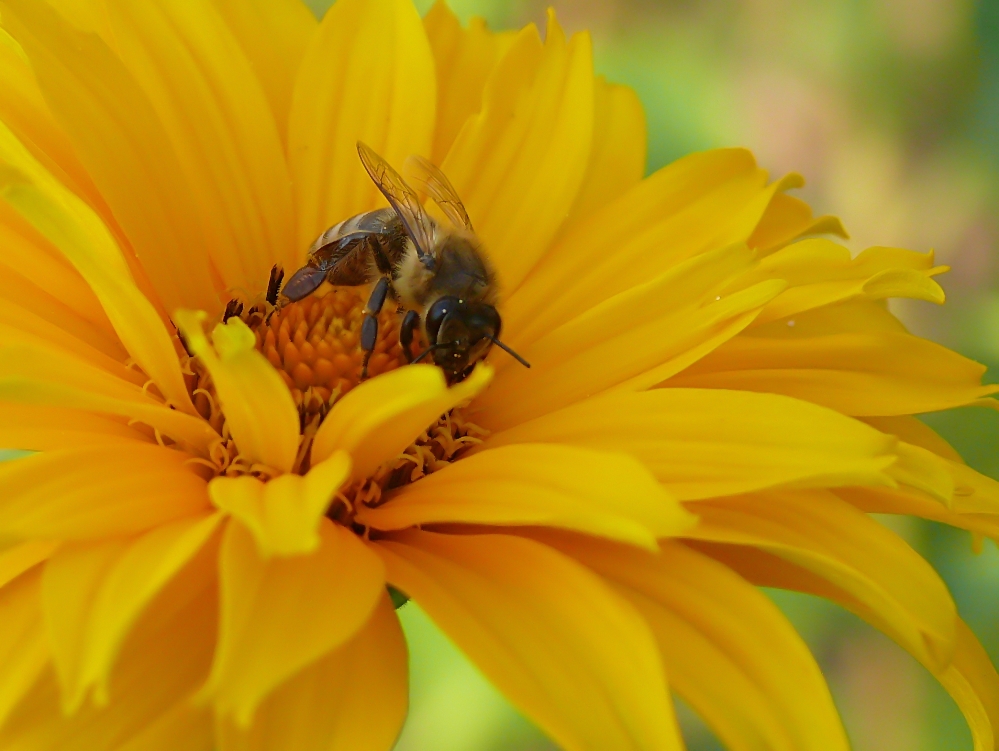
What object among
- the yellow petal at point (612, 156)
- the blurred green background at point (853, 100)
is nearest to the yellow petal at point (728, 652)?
the yellow petal at point (612, 156)

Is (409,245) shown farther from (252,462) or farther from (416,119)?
(252,462)

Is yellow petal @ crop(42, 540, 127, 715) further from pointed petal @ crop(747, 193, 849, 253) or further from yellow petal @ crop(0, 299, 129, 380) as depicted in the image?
pointed petal @ crop(747, 193, 849, 253)

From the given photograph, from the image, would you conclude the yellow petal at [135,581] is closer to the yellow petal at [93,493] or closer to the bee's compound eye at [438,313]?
the yellow petal at [93,493]

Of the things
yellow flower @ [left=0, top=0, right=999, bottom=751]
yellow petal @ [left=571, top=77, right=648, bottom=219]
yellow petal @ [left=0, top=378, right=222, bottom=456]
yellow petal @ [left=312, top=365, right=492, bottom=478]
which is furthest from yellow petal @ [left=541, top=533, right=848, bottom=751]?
yellow petal @ [left=571, top=77, right=648, bottom=219]

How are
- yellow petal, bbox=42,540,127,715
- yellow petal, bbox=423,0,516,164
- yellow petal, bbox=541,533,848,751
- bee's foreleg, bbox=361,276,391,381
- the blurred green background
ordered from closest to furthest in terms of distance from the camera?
1. yellow petal, bbox=42,540,127,715
2. yellow petal, bbox=541,533,848,751
3. bee's foreleg, bbox=361,276,391,381
4. yellow petal, bbox=423,0,516,164
5. the blurred green background

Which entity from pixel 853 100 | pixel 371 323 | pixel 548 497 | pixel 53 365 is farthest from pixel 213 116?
pixel 853 100

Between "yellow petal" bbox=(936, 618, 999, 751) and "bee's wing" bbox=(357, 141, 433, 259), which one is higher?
"bee's wing" bbox=(357, 141, 433, 259)

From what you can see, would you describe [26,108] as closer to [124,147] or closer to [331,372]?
[124,147]

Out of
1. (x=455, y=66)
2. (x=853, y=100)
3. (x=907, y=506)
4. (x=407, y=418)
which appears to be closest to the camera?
(x=407, y=418)
